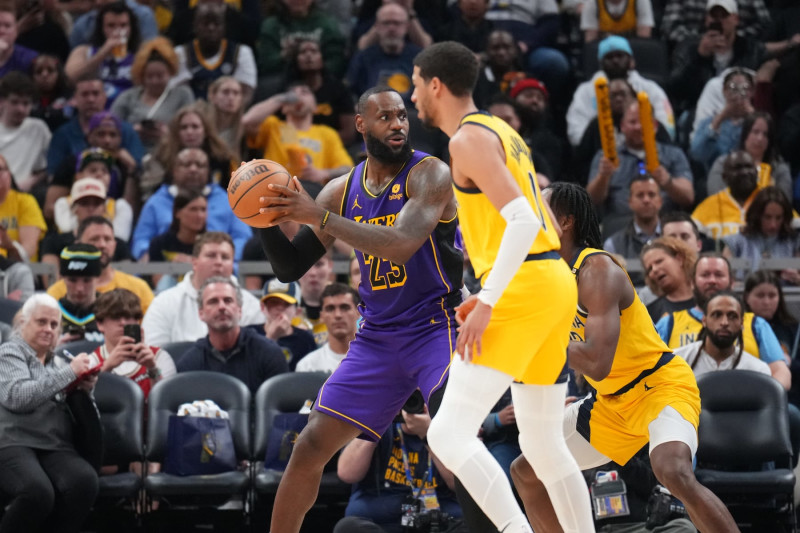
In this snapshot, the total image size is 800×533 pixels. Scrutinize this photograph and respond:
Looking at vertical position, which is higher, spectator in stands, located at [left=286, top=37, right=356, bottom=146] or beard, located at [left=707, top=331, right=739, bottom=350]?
spectator in stands, located at [left=286, top=37, right=356, bottom=146]

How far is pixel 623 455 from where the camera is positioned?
5.59 metres

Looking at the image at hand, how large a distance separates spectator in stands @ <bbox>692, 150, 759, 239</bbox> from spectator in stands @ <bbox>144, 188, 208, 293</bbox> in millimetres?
4368

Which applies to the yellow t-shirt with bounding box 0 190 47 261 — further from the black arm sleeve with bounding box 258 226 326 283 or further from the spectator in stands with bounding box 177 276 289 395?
the black arm sleeve with bounding box 258 226 326 283

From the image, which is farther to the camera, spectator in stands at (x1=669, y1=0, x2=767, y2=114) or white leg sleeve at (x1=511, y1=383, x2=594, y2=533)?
spectator in stands at (x1=669, y1=0, x2=767, y2=114)

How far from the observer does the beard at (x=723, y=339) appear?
7.59 metres

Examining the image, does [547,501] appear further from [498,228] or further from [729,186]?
[729,186]

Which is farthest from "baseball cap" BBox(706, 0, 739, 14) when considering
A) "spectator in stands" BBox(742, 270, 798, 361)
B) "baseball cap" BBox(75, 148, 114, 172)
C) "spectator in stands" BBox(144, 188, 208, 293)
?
"baseball cap" BBox(75, 148, 114, 172)

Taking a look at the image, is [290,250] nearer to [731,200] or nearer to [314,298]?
[314,298]

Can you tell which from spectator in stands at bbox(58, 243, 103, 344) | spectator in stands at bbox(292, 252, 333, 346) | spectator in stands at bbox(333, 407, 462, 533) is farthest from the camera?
spectator in stands at bbox(292, 252, 333, 346)

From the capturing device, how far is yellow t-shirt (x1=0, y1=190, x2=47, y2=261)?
33.8ft

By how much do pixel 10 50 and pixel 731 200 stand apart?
7.59 m

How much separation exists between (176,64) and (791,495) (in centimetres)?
746

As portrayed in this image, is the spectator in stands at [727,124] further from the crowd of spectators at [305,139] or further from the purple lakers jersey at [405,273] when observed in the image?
the purple lakers jersey at [405,273]

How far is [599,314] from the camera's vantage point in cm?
518
